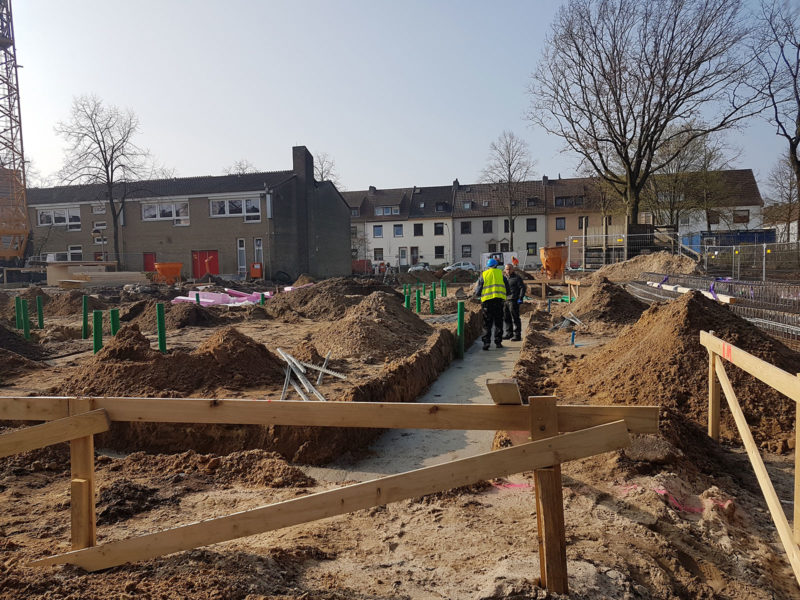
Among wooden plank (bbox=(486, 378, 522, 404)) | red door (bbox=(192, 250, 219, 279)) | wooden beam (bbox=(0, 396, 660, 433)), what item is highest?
red door (bbox=(192, 250, 219, 279))

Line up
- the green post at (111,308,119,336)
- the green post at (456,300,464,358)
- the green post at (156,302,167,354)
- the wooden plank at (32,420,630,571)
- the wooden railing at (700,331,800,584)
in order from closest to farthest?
1. the wooden plank at (32,420,630,571)
2. the wooden railing at (700,331,800,584)
3. the green post at (156,302,167,354)
4. the green post at (111,308,119,336)
5. the green post at (456,300,464,358)

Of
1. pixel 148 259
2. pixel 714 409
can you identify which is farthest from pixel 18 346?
pixel 148 259

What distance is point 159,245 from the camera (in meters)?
39.1

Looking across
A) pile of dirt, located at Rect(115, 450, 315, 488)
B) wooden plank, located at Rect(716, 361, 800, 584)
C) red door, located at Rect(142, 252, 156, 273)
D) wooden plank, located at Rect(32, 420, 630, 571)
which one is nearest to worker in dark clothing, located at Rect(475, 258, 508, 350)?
pile of dirt, located at Rect(115, 450, 315, 488)

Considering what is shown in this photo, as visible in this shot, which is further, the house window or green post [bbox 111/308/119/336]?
the house window

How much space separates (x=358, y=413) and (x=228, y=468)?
2.89m

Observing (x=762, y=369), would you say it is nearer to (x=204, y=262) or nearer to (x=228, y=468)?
(x=228, y=468)

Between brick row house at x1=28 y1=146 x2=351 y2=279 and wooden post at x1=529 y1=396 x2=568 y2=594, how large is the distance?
35.7m

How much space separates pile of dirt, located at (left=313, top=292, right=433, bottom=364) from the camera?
403 inches

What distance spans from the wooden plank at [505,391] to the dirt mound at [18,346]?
11.1 metres

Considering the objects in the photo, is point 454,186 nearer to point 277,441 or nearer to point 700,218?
point 700,218

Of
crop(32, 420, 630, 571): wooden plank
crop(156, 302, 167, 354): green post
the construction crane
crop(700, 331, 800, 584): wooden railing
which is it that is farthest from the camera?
the construction crane

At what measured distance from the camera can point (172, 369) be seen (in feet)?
24.6

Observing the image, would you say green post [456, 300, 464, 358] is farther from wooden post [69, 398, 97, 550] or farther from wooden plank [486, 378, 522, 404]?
wooden post [69, 398, 97, 550]
